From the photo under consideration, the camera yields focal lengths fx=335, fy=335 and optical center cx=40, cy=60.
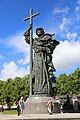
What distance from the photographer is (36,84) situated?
1094 inches

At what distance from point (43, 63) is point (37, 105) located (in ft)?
11.7

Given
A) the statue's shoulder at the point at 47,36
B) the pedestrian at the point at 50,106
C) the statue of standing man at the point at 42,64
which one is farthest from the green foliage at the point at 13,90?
the pedestrian at the point at 50,106

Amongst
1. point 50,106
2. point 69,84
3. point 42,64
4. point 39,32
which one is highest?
point 69,84

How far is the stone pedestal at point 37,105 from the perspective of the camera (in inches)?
1025

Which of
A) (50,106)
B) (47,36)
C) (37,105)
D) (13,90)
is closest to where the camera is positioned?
(50,106)

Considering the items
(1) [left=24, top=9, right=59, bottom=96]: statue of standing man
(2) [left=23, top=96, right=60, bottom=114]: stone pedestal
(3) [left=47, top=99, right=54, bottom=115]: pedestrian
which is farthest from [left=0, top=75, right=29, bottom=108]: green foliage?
(3) [left=47, top=99, right=54, bottom=115]: pedestrian

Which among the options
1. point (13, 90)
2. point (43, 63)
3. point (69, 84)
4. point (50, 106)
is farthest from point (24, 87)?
point (50, 106)

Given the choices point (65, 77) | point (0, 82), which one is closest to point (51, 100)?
point (65, 77)

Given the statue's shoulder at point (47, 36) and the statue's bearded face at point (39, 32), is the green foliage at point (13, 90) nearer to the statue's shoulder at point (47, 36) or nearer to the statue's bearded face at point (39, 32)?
the statue's bearded face at point (39, 32)

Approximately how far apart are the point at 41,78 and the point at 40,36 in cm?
355

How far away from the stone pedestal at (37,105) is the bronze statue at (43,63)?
0.72 m

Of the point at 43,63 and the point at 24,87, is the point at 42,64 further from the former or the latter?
the point at 24,87

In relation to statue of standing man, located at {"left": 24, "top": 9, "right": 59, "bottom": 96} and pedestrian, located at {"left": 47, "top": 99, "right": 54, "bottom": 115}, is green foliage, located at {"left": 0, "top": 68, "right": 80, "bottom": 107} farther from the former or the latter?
pedestrian, located at {"left": 47, "top": 99, "right": 54, "bottom": 115}

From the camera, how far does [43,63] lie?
90.1 ft
